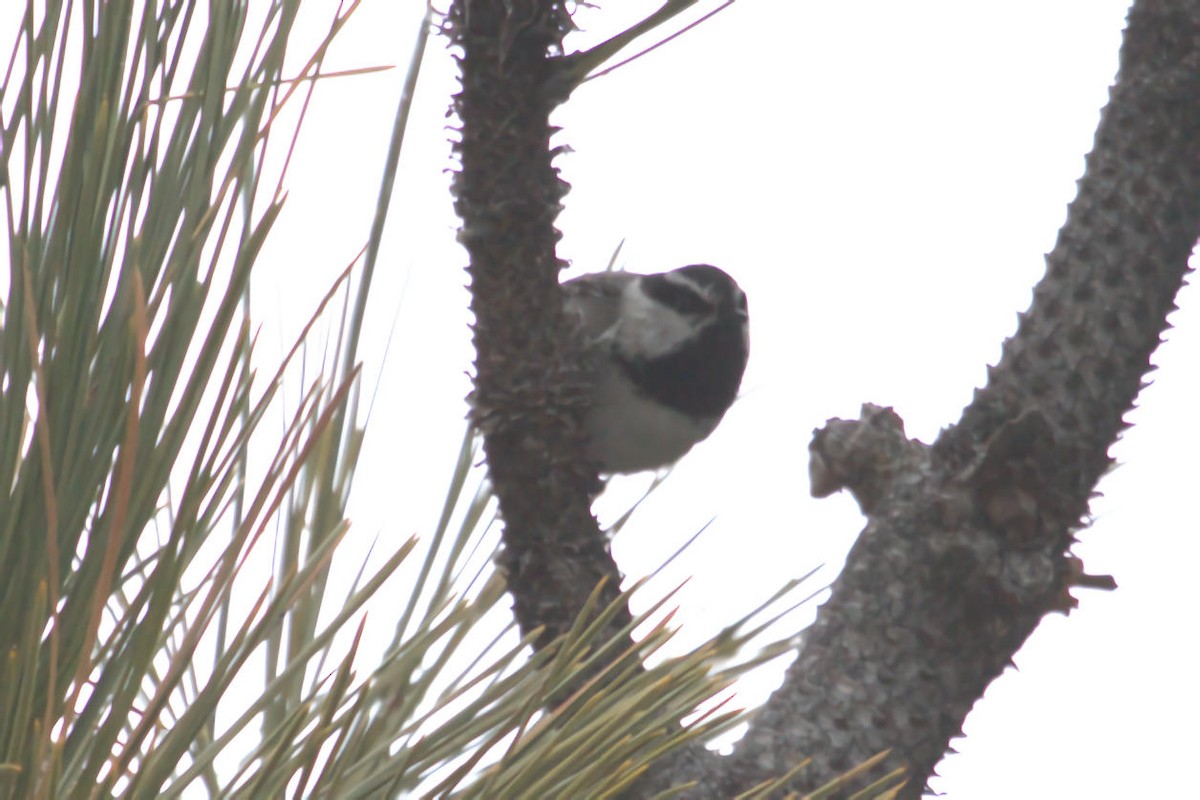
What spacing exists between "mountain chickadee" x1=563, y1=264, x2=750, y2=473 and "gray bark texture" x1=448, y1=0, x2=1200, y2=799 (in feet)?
1.54

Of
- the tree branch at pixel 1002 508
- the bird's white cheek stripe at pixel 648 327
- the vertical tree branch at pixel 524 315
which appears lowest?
the tree branch at pixel 1002 508

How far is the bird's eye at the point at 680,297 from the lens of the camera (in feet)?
5.98

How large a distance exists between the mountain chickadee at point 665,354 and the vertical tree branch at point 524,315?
45 cm

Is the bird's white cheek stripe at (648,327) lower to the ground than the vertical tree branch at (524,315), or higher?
higher

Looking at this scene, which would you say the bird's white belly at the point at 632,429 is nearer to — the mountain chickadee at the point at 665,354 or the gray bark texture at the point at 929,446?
the mountain chickadee at the point at 665,354

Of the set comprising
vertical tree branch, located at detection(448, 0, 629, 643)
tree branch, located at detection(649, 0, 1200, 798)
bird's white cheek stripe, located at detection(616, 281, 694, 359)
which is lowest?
tree branch, located at detection(649, 0, 1200, 798)

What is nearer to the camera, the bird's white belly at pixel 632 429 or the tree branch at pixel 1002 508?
the tree branch at pixel 1002 508

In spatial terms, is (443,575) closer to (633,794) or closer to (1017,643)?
(633,794)

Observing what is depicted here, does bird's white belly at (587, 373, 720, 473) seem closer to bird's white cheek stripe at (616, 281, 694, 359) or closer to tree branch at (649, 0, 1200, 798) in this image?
bird's white cheek stripe at (616, 281, 694, 359)

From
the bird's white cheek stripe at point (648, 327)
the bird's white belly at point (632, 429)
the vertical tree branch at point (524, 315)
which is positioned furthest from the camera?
the bird's white cheek stripe at point (648, 327)

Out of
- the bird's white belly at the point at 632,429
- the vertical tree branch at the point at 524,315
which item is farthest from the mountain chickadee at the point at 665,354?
the vertical tree branch at the point at 524,315

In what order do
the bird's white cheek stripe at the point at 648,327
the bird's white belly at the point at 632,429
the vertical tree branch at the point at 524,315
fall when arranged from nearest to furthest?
the vertical tree branch at the point at 524,315 → the bird's white belly at the point at 632,429 → the bird's white cheek stripe at the point at 648,327

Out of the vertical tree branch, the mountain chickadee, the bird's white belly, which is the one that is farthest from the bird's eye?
the vertical tree branch

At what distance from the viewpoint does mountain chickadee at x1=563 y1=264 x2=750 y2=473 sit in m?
1.70
